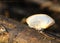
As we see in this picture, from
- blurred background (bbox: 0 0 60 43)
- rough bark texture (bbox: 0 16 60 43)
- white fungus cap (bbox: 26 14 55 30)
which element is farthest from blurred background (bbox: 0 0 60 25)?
rough bark texture (bbox: 0 16 60 43)

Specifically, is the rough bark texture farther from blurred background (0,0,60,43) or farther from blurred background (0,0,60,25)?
blurred background (0,0,60,25)

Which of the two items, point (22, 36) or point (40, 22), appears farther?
point (40, 22)

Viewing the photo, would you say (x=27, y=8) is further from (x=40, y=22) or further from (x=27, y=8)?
(x=40, y=22)

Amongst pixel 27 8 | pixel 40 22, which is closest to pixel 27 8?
pixel 27 8

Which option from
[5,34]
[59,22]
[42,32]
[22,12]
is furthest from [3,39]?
[22,12]

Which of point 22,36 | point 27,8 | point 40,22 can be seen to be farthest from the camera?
point 27,8

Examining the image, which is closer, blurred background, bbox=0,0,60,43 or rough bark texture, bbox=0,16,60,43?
rough bark texture, bbox=0,16,60,43

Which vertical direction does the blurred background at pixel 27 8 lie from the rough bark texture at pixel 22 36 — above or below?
below

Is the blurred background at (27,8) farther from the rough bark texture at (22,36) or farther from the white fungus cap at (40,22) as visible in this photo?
the rough bark texture at (22,36)

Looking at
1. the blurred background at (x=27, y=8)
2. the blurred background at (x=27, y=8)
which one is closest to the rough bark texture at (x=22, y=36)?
the blurred background at (x=27, y=8)

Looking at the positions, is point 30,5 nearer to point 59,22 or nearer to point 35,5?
point 35,5

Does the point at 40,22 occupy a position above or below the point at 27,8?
above
